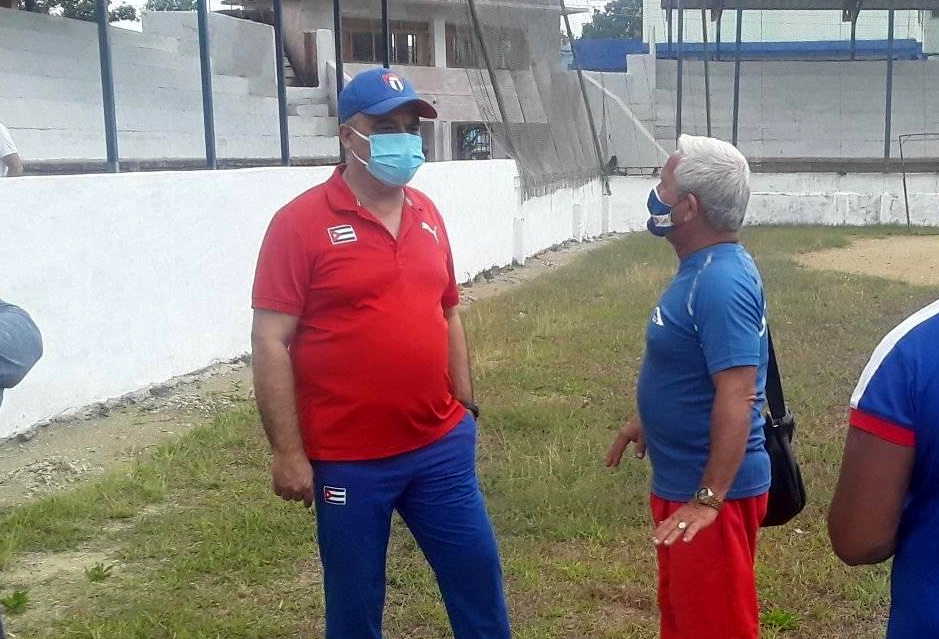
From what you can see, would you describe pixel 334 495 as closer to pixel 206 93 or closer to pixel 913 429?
pixel 913 429

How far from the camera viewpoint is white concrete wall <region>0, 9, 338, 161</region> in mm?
11648

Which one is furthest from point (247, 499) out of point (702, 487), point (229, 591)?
point (702, 487)

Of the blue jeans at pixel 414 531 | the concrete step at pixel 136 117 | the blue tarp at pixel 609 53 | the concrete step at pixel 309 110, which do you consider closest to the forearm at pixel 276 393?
the blue jeans at pixel 414 531

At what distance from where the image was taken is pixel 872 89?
103ft

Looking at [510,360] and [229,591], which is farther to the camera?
[510,360]

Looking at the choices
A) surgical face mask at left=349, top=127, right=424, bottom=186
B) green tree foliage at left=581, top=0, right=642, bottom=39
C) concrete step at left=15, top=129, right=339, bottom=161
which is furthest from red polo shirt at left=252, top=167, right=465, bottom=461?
green tree foliage at left=581, top=0, right=642, bottom=39

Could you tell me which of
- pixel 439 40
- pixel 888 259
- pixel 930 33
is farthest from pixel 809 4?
pixel 888 259

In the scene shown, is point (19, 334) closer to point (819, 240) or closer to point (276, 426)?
point (276, 426)

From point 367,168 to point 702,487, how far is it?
1.22 m

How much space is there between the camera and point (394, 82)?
2762mm

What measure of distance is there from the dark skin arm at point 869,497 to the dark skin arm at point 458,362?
4.59 ft

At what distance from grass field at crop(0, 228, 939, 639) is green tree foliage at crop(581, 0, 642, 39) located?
192 ft

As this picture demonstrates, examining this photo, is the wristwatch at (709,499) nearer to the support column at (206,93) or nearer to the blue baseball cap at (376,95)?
the blue baseball cap at (376,95)

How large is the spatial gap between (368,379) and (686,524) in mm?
881
